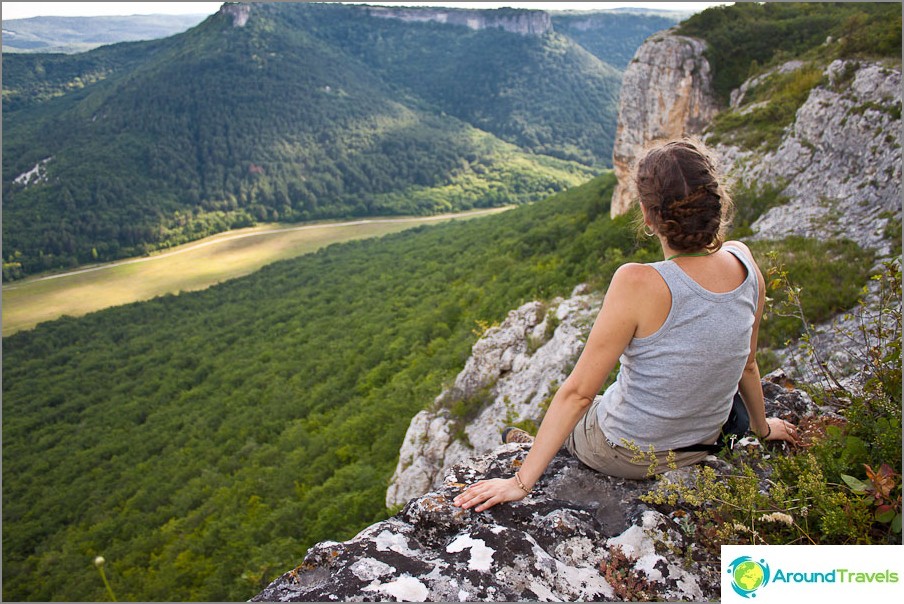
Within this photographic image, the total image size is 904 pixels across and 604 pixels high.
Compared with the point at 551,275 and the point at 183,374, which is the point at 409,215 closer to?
the point at 183,374

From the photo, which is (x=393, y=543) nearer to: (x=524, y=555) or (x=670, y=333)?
(x=524, y=555)

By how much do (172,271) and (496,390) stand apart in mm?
74234

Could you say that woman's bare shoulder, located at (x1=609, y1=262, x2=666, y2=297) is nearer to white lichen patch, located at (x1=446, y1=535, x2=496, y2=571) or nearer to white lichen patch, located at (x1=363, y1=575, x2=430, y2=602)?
white lichen patch, located at (x1=446, y1=535, x2=496, y2=571)

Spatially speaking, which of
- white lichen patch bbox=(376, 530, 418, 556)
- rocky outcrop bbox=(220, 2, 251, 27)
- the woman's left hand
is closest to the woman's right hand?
the woman's left hand

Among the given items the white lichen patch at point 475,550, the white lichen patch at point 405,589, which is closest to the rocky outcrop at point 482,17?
the white lichen patch at point 475,550

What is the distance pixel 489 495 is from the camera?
255 centimetres

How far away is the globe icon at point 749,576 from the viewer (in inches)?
79.8

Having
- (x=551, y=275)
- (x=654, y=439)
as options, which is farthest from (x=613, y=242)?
(x=654, y=439)

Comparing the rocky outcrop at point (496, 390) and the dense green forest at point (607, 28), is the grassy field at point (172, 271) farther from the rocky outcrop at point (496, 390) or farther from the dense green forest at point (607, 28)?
the dense green forest at point (607, 28)


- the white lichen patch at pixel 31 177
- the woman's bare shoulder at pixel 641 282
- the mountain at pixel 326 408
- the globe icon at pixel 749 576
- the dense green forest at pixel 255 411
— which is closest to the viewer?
the globe icon at pixel 749 576

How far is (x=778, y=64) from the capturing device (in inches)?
620

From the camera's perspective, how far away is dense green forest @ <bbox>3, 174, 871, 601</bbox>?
41.5 feet

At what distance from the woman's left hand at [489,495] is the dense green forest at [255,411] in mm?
2254

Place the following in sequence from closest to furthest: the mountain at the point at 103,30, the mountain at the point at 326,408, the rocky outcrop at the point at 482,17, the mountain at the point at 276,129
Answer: the mountain at the point at 326,408
the mountain at the point at 276,129
the mountain at the point at 103,30
the rocky outcrop at the point at 482,17
